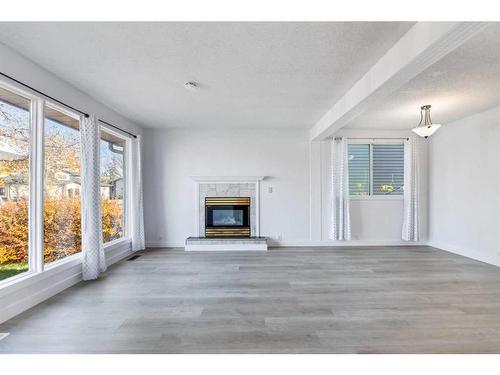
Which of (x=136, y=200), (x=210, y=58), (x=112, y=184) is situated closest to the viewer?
(x=210, y=58)

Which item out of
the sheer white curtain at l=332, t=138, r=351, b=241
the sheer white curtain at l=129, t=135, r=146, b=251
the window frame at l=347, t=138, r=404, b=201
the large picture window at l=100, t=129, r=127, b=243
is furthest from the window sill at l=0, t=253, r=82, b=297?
the window frame at l=347, t=138, r=404, b=201

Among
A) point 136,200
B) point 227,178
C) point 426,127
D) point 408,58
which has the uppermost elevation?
point 408,58

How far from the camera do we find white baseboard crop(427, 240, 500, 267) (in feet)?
14.2

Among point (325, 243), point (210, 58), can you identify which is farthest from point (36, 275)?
point (325, 243)

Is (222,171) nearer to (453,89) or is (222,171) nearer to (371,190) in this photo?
(371,190)

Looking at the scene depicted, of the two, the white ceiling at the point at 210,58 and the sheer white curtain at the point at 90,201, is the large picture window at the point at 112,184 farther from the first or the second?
the white ceiling at the point at 210,58

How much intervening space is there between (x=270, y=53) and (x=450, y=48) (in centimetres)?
146

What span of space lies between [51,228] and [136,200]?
6.46ft

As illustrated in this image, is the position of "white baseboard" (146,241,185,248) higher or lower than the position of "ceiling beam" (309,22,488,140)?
lower

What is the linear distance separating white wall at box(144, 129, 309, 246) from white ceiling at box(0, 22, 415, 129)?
1.63m

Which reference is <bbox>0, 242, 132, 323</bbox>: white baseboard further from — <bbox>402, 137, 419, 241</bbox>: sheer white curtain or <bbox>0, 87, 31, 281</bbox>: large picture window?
<bbox>402, 137, 419, 241</bbox>: sheer white curtain

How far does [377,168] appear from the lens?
5.93 metres

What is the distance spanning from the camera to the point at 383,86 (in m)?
2.71
